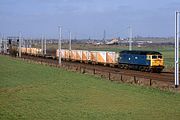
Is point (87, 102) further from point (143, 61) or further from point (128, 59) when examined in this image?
point (128, 59)

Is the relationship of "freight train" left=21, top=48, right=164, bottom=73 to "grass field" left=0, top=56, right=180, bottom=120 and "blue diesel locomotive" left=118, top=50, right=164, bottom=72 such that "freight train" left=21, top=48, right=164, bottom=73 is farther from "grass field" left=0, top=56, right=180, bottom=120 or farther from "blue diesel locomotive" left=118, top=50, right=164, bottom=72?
"grass field" left=0, top=56, right=180, bottom=120

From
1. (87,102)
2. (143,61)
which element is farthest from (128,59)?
(87,102)

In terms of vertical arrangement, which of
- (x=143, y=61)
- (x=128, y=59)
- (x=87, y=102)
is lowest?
(x=87, y=102)

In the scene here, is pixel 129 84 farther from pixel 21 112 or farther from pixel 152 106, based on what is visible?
pixel 21 112

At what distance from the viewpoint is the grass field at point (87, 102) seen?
20938mm

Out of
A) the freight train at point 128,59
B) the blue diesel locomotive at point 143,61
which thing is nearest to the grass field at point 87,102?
the blue diesel locomotive at point 143,61

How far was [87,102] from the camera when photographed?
26.4m

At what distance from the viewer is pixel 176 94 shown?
29.9 meters

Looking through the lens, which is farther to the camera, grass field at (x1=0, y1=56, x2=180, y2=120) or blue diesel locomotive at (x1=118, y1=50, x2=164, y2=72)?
blue diesel locomotive at (x1=118, y1=50, x2=164, y2=72)

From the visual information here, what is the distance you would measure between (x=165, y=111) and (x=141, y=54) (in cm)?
3435

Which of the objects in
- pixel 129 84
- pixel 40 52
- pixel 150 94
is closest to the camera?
pixel 150 94

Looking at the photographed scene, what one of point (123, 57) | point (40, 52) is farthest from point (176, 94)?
point (40, 52)

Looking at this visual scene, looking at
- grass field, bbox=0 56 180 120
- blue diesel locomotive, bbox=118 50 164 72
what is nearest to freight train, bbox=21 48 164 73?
blue diesel locomotive, bbox=118 50 164 72

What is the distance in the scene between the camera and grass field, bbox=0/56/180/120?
824 inches
